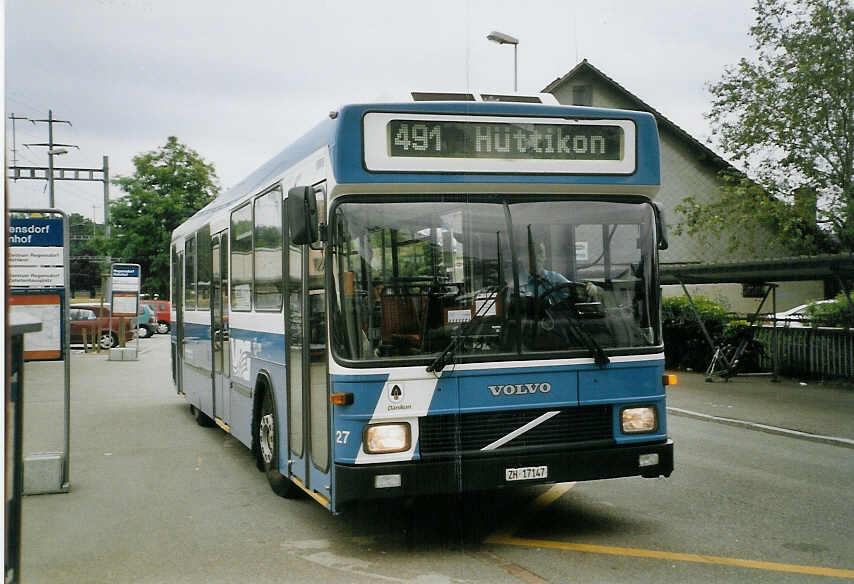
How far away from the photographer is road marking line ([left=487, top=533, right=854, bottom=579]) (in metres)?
6.03

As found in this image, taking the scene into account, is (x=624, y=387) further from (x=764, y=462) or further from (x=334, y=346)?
(x=764, y=462)

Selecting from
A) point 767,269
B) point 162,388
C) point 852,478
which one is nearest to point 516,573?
point 852,478

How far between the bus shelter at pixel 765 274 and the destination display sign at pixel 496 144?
365 inches

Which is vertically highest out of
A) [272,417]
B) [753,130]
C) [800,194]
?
[753,130]

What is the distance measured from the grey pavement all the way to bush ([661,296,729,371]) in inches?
63.9

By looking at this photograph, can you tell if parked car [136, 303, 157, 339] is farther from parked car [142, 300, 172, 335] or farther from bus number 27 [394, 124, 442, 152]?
bus number 27 [394, 124, 442, 152]

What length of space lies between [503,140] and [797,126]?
59.3 ft

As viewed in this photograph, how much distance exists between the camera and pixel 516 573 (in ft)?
19.5

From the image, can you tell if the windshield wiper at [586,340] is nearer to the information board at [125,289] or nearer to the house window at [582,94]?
the information board at [125,289]

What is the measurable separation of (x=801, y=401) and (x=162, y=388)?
12.2 m

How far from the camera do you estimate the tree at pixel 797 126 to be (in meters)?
21.3

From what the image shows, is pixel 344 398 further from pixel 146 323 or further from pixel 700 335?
pixel 146 323

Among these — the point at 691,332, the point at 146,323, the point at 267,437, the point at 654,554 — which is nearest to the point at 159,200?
the point at 267,437

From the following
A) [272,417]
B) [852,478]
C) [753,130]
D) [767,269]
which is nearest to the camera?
[272,417]
